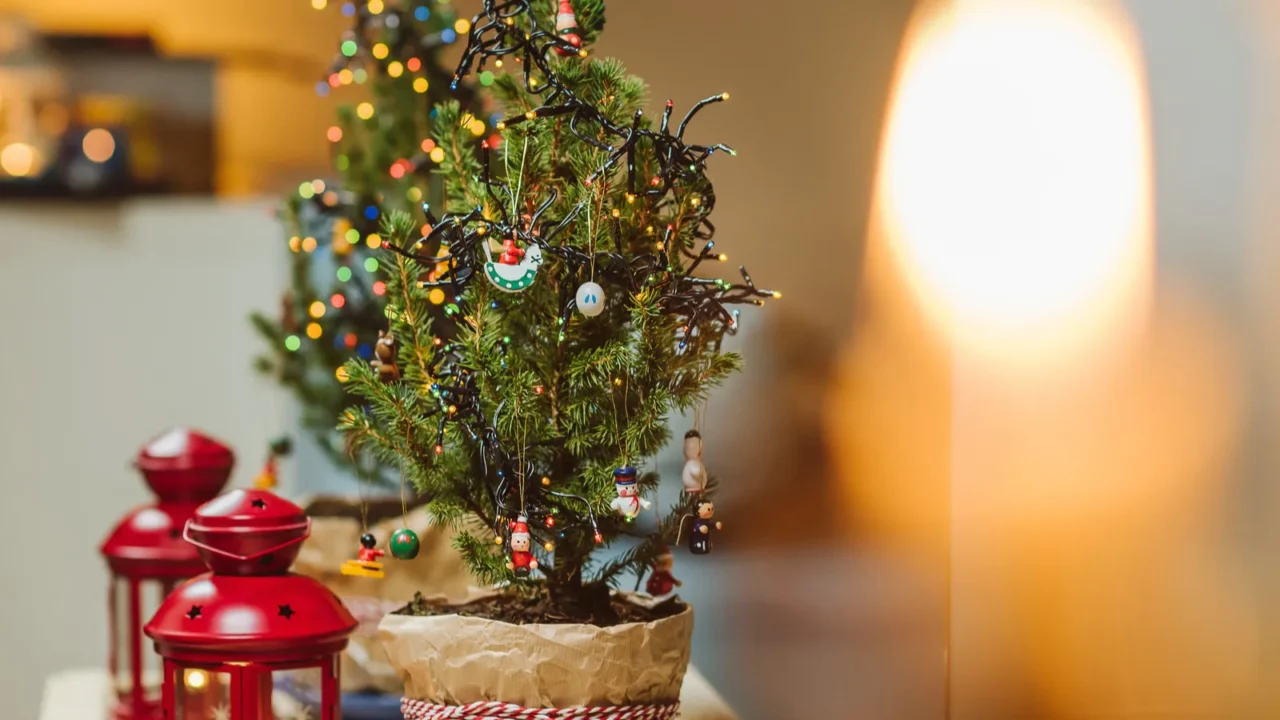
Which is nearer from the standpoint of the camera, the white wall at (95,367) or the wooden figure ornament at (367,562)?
the wooden figure ornament at (367,562)

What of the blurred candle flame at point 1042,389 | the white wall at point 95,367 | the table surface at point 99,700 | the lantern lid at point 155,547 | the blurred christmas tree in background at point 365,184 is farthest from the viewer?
the white wall at point 95,367

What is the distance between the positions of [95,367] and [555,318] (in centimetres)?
168

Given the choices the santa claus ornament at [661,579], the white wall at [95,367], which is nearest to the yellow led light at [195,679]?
the santa claus ornament at [661,579]

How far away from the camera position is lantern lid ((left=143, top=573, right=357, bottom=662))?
31.3 inches

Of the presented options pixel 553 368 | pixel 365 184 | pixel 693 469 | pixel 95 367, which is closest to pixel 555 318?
pixel 553 368

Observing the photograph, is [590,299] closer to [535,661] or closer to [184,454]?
[535,661]

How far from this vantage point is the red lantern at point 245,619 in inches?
31.5

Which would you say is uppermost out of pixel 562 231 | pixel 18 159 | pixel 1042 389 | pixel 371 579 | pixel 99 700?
pixel 18 159

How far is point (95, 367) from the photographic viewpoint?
86.7 inches

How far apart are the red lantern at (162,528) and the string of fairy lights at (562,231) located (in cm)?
42

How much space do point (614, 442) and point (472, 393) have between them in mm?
96

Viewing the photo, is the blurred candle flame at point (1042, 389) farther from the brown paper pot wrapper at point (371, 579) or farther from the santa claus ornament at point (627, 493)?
the brown paper pot wrapper at point (371, 579)

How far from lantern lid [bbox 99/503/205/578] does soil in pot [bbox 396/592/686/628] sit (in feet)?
1.16

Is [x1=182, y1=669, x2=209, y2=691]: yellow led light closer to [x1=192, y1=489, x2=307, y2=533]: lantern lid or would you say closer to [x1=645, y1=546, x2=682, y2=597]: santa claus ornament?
[x1=192, y1=489, x2=307, y2=533]: lantern lid
